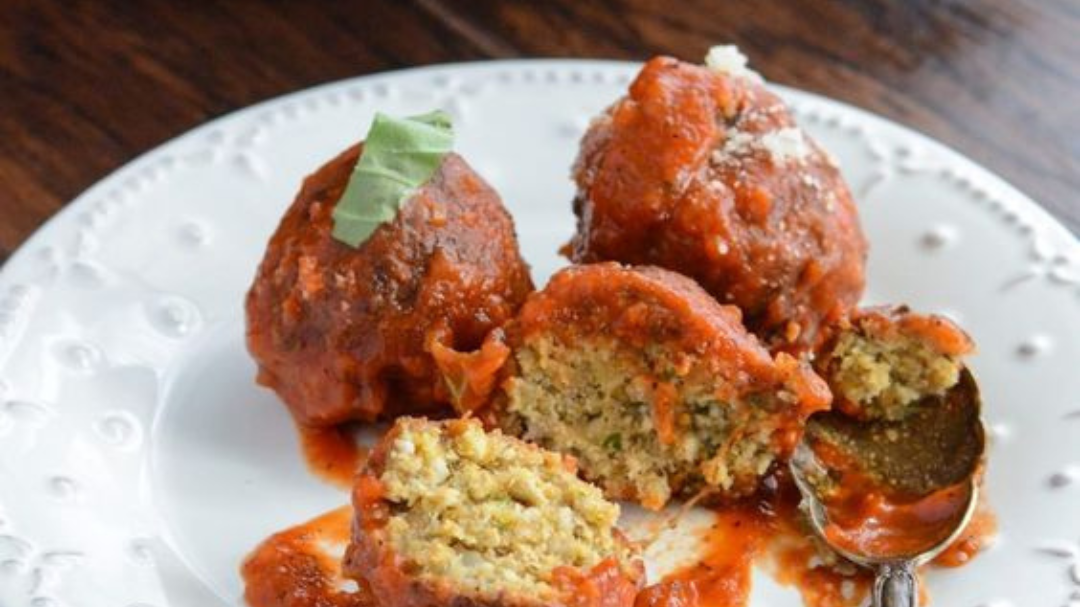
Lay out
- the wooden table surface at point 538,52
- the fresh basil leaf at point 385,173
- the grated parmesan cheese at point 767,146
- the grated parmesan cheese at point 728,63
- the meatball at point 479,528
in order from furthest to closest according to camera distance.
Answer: the wooden table surface at point 538,52 → the grated parmesan cheese at point 728,63 → the grated parmesan cheese at point 767,146 → the fresh basil leaf at point 385,173 → the meatball at point 479,528

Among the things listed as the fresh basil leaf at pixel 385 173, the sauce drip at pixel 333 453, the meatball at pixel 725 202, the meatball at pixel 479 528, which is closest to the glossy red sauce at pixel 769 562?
the meatball at pixel 479 528

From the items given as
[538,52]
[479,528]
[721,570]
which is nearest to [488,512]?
[479,528]

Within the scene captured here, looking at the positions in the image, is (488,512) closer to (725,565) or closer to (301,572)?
(301,572)

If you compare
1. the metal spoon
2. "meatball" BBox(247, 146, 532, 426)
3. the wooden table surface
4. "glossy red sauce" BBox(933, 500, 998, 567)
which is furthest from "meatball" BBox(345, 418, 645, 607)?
the wooden table surface

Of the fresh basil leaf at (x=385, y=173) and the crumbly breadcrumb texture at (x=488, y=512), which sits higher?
the fresh basil leaf at (x=385, y=173)

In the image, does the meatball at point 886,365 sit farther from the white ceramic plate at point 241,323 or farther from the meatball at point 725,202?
the white ceramic plate at point 241,323

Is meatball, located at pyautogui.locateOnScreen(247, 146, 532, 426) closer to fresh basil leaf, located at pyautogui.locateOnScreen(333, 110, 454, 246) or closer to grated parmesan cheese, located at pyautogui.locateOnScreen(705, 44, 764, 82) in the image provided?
fresh basil leaf, located at pyautogui.locateOnScreen(333, 110, 454, 246)
